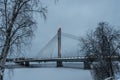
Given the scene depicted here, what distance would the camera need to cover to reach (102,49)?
2772 cm

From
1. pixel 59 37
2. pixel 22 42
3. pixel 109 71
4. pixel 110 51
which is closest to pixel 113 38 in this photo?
pixel 110 51

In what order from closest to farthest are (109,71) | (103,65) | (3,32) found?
(3,32) < (109,71) < (103,65)

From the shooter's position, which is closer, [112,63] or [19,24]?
[19,24]

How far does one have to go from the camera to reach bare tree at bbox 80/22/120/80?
88.9ft

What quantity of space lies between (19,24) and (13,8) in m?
0.55

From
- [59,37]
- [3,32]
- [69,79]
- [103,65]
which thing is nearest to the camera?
[3,32]

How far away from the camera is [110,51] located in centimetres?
2708

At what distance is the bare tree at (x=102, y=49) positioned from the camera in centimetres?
2709

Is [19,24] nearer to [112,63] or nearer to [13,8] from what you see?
[13,8]

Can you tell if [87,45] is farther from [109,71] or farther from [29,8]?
[29,8]

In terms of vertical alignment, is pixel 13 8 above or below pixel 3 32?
above

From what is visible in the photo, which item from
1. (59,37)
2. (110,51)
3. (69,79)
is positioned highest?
(59,37)

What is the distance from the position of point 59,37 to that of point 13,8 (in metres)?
82.3

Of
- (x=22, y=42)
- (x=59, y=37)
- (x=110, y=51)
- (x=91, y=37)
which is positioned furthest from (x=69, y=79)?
(x=22, y=42)
